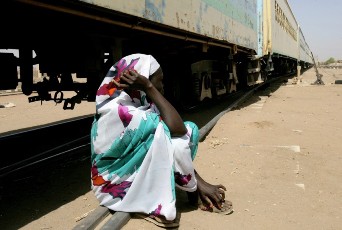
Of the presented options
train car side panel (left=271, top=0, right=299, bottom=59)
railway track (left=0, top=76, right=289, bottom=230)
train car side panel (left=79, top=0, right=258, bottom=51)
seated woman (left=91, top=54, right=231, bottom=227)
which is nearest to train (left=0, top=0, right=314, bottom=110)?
train car side panel (left=79, top=0, right=258, bottom=51)

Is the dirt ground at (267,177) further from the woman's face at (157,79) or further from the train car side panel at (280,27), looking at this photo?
the train car side panel at (280,27)

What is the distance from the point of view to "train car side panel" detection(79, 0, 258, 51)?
3.73m

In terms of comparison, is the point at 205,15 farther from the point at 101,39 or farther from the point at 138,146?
the point at 138,146

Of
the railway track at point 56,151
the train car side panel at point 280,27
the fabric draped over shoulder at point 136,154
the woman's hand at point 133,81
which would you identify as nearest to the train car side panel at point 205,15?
the woman's hand at point 133,81

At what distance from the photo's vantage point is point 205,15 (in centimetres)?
608

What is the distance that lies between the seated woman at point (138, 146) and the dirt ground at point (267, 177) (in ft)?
0.64

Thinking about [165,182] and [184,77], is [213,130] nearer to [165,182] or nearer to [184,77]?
[184,77]

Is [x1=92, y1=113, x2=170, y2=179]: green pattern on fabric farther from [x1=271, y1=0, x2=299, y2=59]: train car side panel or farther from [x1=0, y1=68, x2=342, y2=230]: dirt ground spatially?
[x1=271, y1=0, x2=299, y2=59]: train car side panel

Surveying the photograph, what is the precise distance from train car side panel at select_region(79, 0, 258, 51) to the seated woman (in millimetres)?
774

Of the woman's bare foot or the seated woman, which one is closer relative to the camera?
the seated woman

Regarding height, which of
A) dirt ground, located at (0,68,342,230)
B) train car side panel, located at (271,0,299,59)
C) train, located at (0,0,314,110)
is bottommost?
dirt ground, located at (0,68,342,230)

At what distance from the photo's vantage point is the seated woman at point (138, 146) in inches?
96.9

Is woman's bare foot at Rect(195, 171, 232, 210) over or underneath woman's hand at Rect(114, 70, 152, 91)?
underneath

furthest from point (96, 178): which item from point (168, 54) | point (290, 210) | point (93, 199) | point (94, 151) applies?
point (168, 54)
